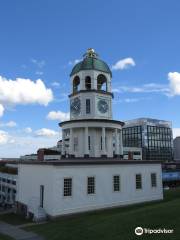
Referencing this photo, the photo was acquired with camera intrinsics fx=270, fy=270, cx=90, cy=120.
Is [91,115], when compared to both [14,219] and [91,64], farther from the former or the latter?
[14,219]

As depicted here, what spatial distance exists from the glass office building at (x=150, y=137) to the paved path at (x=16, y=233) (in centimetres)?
12425

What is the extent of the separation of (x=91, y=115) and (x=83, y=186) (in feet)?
40.2

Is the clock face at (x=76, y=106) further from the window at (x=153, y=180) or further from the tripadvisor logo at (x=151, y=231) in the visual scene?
the tripadvisor logo at (x=151, y=231)

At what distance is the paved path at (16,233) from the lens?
19531mm

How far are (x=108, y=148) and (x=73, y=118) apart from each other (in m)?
6.57

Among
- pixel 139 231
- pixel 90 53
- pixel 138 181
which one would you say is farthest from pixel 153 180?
pixel 90 53

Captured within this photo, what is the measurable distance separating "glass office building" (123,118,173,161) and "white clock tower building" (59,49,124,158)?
10844 cm

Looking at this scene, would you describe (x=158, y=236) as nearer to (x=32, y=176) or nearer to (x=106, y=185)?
(x=106, y=185)

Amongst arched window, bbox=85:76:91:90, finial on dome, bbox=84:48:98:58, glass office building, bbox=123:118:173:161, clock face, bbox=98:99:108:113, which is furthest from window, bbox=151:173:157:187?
glass office building, bbox=123:118:173:161

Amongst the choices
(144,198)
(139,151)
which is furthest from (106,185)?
(139,151)

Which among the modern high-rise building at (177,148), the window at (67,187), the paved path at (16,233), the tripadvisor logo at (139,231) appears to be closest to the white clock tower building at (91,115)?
the window at (67,187)

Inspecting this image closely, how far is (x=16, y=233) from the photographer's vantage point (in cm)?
2136

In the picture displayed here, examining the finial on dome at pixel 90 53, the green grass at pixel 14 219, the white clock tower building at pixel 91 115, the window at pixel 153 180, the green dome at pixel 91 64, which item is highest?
the finial on dome at pixel 90 53

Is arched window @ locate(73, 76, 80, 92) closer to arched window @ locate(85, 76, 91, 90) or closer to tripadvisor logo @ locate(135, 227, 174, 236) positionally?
arched window @ locate(85, 76, 91, 90)
